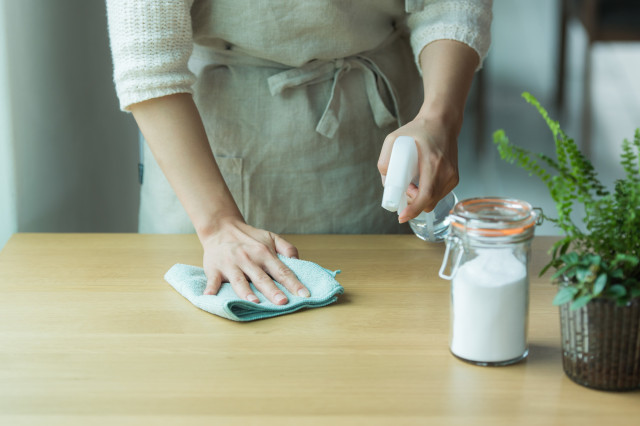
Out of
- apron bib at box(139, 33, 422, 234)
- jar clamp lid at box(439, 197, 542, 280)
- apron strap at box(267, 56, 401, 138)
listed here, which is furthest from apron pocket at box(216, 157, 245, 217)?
jar clamp lid at box(439, 197, 542, 280)

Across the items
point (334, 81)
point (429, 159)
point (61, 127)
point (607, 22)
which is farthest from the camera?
point (607, 22)

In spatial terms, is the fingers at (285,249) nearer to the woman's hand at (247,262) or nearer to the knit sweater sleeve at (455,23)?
the woman's hand at (247,262)

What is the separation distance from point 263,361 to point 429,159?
35 cm

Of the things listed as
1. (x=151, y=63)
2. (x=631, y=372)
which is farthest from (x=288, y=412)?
(x=151, y=63)

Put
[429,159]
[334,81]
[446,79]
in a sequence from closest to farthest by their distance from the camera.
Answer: [429,159] < [446,79] < [334,81]

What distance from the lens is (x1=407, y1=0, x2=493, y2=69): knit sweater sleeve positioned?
114 centimetres

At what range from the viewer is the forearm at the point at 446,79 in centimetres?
107

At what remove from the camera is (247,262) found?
0.92 metres

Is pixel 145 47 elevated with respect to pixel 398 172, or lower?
elevated

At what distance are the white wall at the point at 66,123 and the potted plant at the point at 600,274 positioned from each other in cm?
82

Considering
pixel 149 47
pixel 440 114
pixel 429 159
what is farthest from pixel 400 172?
pixel 149 47

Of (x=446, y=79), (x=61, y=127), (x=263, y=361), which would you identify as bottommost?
(x=263, y=361)

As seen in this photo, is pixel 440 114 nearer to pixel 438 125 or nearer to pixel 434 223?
pixel 438 125

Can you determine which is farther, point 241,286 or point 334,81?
point 334,81
